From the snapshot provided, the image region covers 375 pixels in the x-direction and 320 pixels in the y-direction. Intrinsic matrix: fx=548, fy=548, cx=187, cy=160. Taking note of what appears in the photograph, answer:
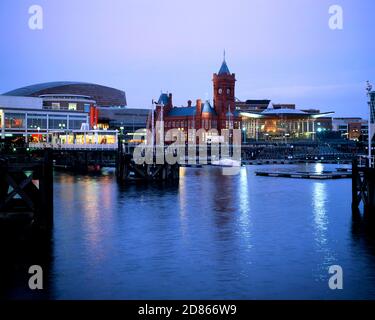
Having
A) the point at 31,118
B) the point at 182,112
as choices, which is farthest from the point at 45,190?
the point at 182,112

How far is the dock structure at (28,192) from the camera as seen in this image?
107 feet

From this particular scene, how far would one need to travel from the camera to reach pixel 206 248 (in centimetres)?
3064

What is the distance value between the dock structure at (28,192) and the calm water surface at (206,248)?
1867mm

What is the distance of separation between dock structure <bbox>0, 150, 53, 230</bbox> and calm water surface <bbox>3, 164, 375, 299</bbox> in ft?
6.13

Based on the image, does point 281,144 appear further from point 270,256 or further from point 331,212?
point 270,256

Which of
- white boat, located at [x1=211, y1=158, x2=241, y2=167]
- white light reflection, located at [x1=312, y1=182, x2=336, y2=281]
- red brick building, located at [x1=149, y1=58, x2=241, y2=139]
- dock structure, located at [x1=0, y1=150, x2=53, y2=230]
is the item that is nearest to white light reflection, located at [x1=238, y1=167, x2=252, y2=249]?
white light reflection, located at [x1=312, y1=182, x2=336, y2=281]

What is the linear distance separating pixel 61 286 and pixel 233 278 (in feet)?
24.5

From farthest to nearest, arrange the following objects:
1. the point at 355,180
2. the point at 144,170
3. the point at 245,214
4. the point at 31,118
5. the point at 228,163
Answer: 1. the point at 31,118
2. the point at 228,163
3. the point at 144,170
4. the point at 245,214
5. the point at 355,180

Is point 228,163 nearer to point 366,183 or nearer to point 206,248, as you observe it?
point 366,183

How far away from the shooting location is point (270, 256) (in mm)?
28703

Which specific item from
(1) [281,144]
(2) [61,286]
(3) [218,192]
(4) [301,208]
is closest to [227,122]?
(1) [281,144]

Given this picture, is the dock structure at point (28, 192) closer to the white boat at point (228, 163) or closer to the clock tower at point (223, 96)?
the white boat at point (228, 163)

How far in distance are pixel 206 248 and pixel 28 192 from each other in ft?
47.4

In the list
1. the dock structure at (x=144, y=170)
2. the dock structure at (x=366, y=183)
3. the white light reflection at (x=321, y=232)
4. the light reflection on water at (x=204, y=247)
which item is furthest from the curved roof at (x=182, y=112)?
the dock structure at (x=366, y=183)
